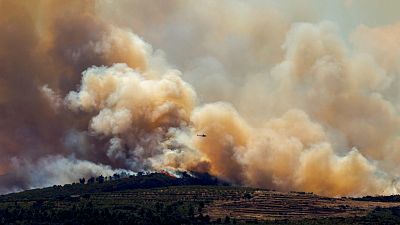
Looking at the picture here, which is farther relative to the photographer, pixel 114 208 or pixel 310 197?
pixel 310 197

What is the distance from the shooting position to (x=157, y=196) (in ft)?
631

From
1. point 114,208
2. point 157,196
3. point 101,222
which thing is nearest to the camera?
point 101,222

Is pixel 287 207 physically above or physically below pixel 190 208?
above

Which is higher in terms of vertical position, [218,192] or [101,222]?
[218,192]

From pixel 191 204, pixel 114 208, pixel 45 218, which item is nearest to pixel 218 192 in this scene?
pixel 191 204

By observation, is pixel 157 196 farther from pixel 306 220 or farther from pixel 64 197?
pixel 306 220

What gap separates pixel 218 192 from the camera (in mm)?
197750

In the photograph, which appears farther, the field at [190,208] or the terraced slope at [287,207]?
the terraced slope at [287,207]

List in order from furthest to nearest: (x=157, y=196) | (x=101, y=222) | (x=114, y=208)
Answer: (x=157, y=196) < (x=114, y=208) < (x=101, y=222)

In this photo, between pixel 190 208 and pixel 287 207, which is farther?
pixel 287 207

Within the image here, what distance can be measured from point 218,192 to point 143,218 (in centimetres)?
3549

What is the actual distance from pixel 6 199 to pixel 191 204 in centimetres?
5014

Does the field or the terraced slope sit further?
Result: the terraced slope

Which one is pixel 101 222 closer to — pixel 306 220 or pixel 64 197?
pixel 64 197
